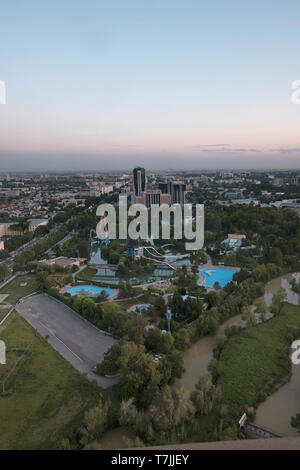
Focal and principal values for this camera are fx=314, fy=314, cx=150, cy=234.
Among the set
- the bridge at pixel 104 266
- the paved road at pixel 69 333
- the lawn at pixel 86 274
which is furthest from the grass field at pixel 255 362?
the bridge at pixel 104 266

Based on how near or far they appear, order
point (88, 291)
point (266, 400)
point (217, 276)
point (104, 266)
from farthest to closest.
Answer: point (104, 266), point (217, 276), point (88, 291), point (266, 400)

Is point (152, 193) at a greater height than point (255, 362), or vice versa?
point (152, 193)

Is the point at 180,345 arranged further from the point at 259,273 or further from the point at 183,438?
the point at 259,273

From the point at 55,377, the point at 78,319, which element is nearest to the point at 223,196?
the point at 78,319

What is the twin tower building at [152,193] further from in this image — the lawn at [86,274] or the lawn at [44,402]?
the lawn at [44,402]

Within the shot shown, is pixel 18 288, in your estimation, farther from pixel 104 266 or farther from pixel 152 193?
pixel 152 193

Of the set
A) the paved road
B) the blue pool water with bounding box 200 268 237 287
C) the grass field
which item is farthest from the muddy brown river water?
the blue pool water with bounding box 200 268 237 287

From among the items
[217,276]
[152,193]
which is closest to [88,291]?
[217,276]

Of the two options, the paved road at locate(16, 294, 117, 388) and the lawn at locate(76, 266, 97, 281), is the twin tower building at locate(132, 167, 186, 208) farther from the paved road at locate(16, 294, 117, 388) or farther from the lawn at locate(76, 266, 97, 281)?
the paved road at locate(16, 294, 117, 388)
